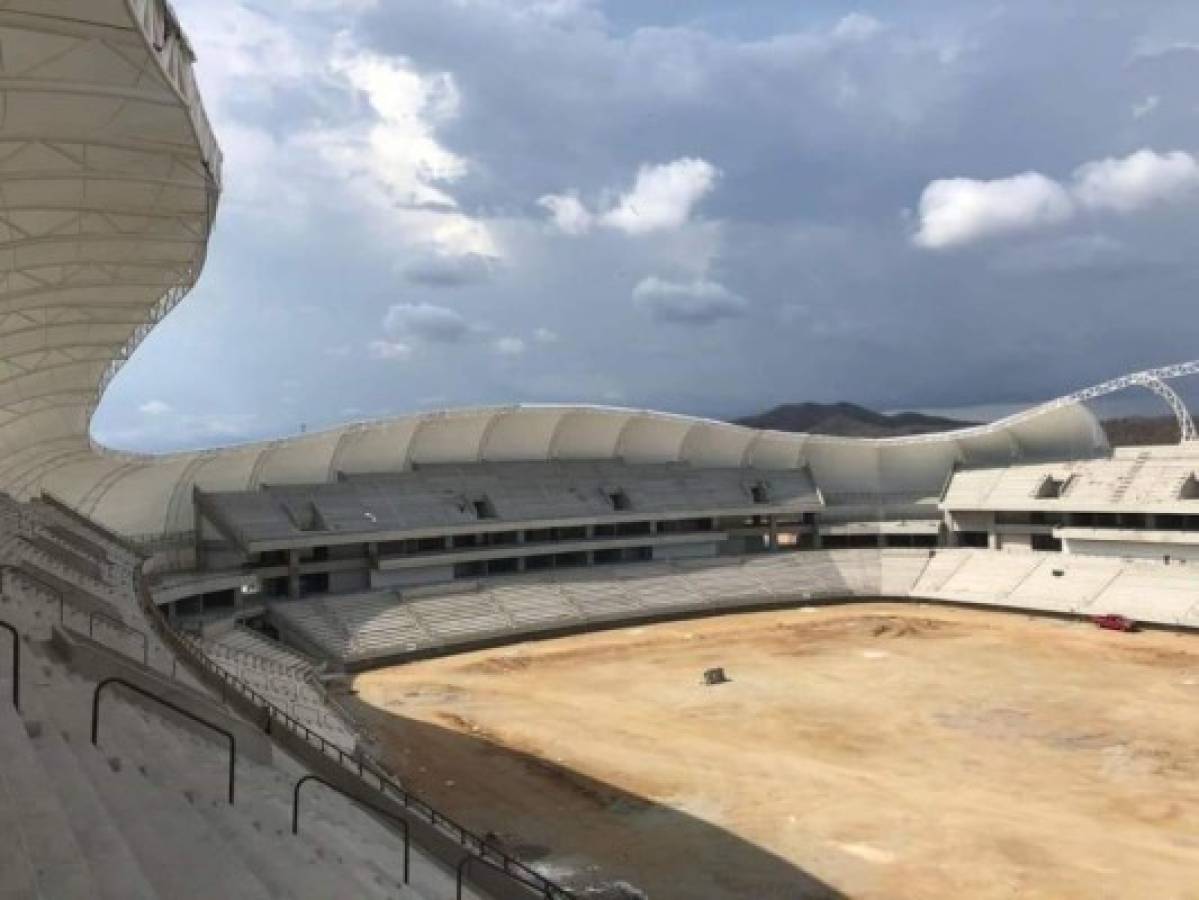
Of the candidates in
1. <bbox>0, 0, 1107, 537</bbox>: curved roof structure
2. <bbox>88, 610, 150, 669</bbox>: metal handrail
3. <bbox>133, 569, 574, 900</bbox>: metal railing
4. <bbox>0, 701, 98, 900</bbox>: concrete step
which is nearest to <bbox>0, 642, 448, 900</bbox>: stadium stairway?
<bbox>0, 701, 98, 900</bbox>: concrete step

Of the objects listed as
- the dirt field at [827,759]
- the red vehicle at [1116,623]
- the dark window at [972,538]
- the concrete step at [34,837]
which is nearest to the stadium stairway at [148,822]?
the concrete step at [34,837]

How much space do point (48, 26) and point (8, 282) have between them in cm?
1555

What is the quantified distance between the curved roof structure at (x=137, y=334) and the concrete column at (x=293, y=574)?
205 inches

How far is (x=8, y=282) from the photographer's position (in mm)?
24391

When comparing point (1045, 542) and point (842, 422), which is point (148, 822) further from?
point (842, 422)

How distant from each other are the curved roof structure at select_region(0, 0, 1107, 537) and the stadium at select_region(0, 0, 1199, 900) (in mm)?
114

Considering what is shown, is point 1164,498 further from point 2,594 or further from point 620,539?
point 2,594

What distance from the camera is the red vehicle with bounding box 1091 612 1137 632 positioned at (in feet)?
151

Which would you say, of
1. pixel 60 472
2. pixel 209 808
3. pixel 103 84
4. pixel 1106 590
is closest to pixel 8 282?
pixel 103 84

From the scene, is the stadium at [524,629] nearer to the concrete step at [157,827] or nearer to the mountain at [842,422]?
the concrete step at [157,827]

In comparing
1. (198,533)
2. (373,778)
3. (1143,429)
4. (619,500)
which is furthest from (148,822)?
(1143,429)

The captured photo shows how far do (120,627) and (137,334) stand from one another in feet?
44.6

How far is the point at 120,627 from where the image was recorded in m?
19.7

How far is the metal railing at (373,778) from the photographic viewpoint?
48.8 ft
